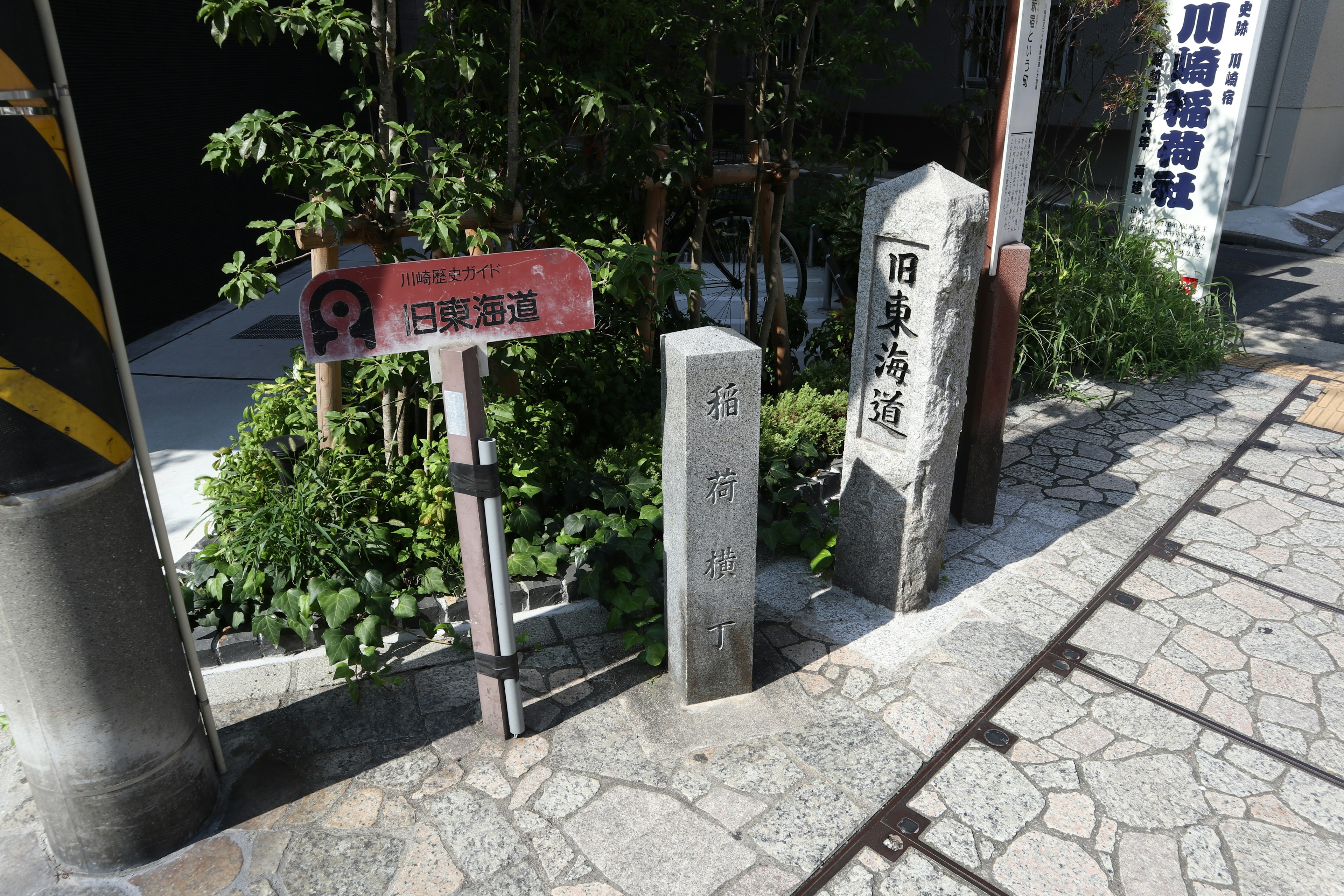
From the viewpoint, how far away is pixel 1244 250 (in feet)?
39.9

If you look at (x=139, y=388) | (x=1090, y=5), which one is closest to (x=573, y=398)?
(x=139, y=388)

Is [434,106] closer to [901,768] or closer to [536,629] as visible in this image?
[536,629]

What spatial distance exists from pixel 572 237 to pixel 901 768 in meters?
3.33

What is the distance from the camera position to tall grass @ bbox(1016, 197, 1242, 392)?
723 cm

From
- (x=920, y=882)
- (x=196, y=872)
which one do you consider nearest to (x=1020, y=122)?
(x=920, y=882)

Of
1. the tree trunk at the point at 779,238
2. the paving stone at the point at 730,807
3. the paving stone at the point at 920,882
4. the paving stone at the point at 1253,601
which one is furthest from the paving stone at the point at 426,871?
the paving stone at the point at 1253,601

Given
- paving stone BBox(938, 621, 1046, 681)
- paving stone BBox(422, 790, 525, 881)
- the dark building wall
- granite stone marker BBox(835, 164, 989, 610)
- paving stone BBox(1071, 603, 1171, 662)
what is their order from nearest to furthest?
paving stone BBox(422, 790, 525, 881)
granite stone marker BBox(835, 164, 989, 610)
paving stone BBox(938, 621, 1046, 681)
paving stone BBox(1071, 603, 1171, 662)
the dark building wall

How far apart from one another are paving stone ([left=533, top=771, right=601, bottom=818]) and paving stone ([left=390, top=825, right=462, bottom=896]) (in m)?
0.36

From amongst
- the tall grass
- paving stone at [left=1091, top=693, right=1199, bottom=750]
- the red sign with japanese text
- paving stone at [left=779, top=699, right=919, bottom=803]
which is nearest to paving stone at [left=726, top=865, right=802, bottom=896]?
paving stone at [left=779, top=699, right=919, bottom=803]

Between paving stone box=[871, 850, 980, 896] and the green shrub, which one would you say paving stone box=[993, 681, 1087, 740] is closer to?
paving stone box=[871, 850, 980, 896]

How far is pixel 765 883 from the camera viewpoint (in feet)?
9.86

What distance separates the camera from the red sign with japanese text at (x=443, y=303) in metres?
2.98

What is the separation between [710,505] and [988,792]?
4.86 feet

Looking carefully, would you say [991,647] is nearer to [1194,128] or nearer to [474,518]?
[474,518]
